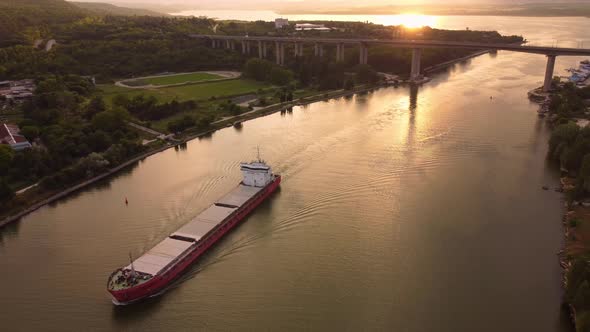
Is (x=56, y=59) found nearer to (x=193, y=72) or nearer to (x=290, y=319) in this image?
(x=193, y=72)

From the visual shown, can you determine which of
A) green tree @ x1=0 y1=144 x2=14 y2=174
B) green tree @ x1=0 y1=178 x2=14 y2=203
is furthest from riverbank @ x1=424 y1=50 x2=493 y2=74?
green tree @ x1=0 y1=178 x2=14 y2=203

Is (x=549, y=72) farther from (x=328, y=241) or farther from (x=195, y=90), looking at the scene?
(x=328, y=241)

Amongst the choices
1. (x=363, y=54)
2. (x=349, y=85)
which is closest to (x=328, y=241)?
(x=349, y=85)

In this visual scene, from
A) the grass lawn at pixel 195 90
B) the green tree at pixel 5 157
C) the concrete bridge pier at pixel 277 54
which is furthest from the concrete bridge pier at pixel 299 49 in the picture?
the green tree at pixel 5 157

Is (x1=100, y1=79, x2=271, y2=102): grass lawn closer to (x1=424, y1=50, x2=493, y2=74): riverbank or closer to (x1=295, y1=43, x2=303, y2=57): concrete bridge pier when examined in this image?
(x1=295, y1=43, x2=303, y2=57): concrete bridge pier

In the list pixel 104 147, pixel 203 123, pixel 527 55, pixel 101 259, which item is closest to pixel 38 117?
pixel 104 147

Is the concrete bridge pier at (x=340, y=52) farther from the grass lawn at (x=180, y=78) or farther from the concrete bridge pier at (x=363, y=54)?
the grass lawn at (x=180, y=78)
